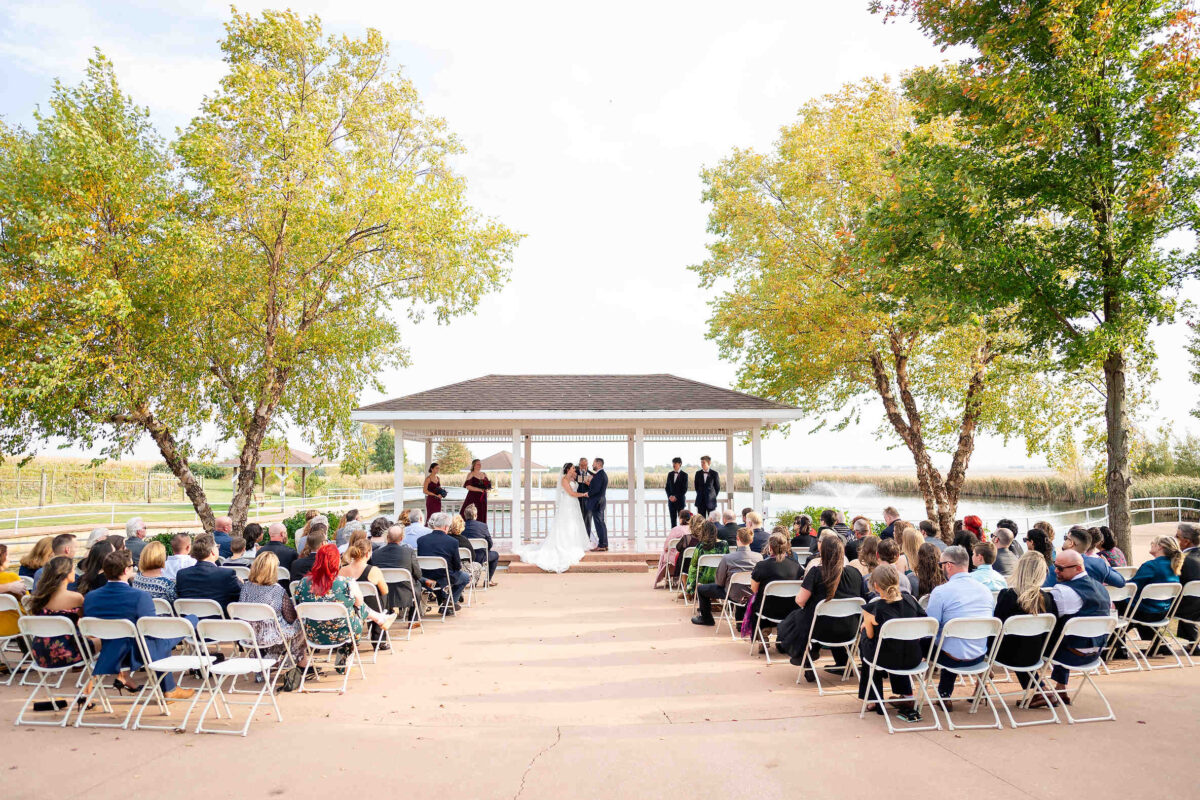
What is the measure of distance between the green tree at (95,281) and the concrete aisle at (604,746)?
8.85 metres

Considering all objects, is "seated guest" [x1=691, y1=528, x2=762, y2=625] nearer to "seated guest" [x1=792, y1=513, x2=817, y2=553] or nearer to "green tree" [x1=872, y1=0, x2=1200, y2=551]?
"seated guest" [x1=792, y1=513, x2=817, y2=553]

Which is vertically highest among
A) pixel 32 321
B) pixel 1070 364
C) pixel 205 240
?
pixel 205 240

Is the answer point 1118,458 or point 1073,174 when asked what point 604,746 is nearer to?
point 1118,458

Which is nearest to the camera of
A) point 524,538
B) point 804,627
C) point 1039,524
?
point 804,627

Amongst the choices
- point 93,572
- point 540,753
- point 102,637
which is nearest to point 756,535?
point 540,753

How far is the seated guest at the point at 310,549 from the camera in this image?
6.76 metres

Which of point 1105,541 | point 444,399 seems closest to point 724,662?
point 1105,541

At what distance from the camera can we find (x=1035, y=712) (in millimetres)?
5414

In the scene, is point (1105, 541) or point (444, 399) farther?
point (444, 399)

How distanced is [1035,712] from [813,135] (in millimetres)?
15705

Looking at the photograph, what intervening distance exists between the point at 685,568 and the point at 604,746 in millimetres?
5928

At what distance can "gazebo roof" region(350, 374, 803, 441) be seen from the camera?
14.6 metres

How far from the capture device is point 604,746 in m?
4.70

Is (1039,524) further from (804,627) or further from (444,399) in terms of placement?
(444,399)
